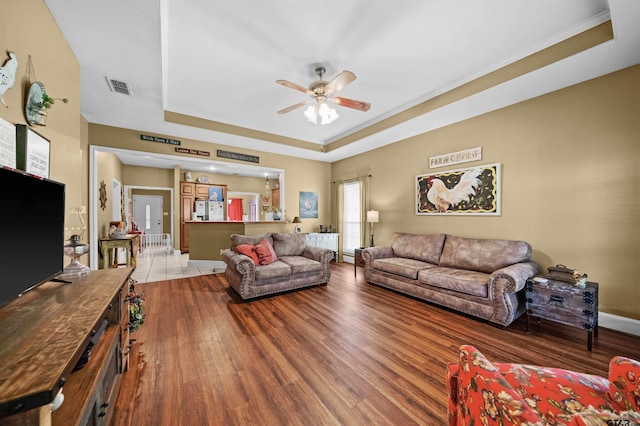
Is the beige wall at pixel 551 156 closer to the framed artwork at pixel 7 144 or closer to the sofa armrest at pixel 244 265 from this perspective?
the framed artwork at pixel 7 144

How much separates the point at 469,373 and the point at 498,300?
2.11m

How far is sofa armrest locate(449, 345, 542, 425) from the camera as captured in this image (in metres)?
0.76

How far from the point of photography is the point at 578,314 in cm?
225

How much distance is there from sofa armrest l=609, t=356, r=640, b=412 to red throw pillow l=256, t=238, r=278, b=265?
11.2 feet

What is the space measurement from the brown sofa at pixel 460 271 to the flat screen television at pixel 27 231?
11.7 ft

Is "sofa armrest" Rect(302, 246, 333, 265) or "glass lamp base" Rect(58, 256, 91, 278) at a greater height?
"glass lamp base" Rect(58, 256, 91, 278)

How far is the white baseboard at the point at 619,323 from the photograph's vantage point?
244 centimetres

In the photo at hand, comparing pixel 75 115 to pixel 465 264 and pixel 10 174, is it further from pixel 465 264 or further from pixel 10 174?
pixel 465 264

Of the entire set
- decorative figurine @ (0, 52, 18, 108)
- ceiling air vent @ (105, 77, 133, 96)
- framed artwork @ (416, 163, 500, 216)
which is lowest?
framed artwork @ (416, 163, 500, 216)

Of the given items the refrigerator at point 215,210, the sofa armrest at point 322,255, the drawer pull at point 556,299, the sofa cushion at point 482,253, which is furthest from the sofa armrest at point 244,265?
the refrigerator at point 215,210

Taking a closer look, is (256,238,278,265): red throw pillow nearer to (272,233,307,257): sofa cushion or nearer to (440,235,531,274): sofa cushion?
(272,233,307,257): sofa cushion

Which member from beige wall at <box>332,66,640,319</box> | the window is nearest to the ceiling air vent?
the window

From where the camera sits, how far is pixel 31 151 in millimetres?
1578

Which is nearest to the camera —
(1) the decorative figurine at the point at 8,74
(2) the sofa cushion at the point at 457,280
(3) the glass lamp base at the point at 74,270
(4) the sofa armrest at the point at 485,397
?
(4) the sofa armrest at the point at 485,397
